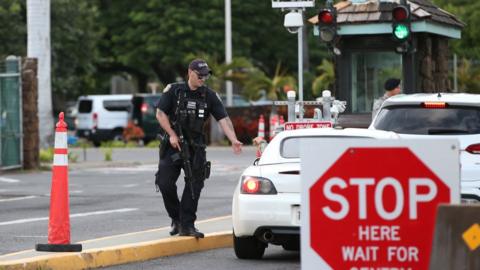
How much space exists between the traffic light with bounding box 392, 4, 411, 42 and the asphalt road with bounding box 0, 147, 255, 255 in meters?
3.46

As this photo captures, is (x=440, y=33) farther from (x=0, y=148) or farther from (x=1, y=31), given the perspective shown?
(x=1, y=31)

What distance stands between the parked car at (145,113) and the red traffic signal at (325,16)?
28972 mm

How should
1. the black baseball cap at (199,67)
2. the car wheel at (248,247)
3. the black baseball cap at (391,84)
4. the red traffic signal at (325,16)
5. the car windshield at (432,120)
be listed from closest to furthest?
1. the car wheel at (248,247)
2. the black baseball cap at (199,67)
3. the car windshield at (432,120)
4. the black baseball cap at (391,84)
5. the red traffic signal at (325,16)

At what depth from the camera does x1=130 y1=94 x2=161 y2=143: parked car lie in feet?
160

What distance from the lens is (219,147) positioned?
42562 millimetres

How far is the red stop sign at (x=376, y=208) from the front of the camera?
7477mm

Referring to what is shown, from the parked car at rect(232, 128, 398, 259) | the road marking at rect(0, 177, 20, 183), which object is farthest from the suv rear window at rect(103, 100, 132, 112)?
the parked car at rect(232, 128, 398, 259)

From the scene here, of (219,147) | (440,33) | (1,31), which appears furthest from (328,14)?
Result: (1,31)

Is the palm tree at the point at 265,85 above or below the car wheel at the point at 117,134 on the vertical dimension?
above

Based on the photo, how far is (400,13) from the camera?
19.5 m

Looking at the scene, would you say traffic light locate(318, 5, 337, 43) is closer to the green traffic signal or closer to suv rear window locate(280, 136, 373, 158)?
the green traffic signal

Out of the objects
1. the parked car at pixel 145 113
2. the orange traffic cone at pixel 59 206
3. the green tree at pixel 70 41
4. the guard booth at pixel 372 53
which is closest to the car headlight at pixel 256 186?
the orange traffic cone at pixel 59 206

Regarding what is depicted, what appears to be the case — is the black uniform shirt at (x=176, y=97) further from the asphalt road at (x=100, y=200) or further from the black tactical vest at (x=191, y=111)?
the asphalt road at (x=100, y=200)

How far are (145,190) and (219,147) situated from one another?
19.4 metres
